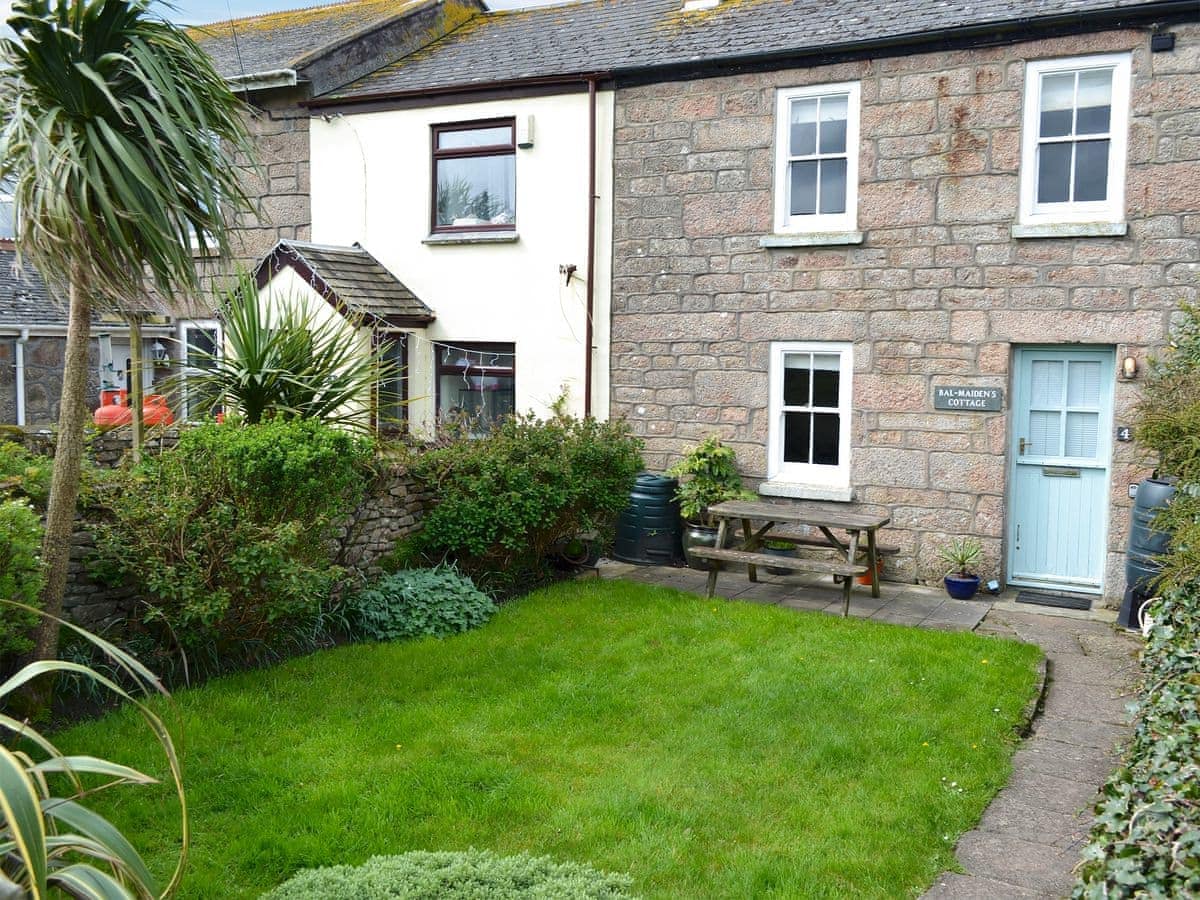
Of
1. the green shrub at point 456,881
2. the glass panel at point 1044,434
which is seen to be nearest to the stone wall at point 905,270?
the glass panel at point 1044,434

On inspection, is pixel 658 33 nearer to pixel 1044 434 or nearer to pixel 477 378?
pixel 477 378

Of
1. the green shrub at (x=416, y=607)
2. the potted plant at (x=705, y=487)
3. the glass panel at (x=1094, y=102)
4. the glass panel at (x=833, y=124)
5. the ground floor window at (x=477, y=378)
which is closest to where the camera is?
the green shrub at (x=416, y=607)

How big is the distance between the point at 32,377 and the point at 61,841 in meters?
16.7

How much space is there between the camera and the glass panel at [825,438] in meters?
10.5

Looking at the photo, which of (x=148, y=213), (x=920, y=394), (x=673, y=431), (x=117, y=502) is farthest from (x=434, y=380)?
(x=148, y=213)

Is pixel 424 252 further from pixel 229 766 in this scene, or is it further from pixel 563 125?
pixel 229 766

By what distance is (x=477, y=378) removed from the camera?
40.9 feet

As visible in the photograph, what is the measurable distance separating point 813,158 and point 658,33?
2741mm

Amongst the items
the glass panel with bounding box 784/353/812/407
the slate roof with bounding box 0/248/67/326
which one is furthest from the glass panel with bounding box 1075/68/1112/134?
the slate roof with bounding box 0/248/67/326

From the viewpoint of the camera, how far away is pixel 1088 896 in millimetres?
2584

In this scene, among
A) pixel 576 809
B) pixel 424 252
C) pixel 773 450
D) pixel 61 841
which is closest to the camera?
pixel 61 841

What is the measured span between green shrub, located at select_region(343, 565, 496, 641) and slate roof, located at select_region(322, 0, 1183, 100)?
5.91 meters

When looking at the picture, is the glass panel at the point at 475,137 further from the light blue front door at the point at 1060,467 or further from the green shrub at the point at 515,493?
the light blue front door at the point at 1060,467

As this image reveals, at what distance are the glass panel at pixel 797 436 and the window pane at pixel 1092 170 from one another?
10.4 feet
